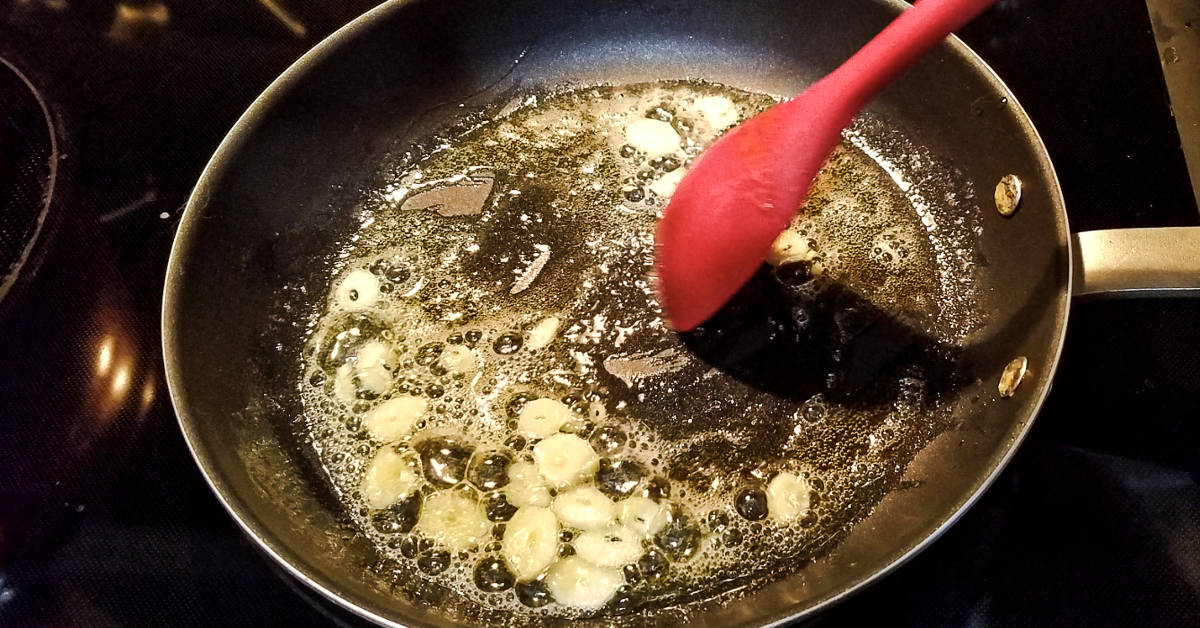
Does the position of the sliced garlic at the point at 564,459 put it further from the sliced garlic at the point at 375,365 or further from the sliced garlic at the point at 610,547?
the sliced garlic at the point at 375,365

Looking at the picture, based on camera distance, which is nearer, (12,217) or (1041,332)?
(1041,332)

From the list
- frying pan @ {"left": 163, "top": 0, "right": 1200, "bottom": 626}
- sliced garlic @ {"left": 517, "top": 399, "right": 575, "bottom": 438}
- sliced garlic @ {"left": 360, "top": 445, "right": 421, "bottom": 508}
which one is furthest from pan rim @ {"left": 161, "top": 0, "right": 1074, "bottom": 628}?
sliced garlic @ {"left": 517, "top": 399, "right": 575, "bottom": 438}

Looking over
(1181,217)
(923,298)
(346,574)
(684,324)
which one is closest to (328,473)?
(346,574)

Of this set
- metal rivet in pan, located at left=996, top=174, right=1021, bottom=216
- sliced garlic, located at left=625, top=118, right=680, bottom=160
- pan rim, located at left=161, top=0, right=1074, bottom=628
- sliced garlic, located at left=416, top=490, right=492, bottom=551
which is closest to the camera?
pan rim, located at left=161, top=0, right=1074, bottom=628

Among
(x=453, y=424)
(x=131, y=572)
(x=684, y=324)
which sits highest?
(x=684, y=324)

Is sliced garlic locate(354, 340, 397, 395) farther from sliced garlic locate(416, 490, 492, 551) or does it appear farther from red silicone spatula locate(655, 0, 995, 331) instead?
red silicone spatula locate(655, 0, 995, 331)

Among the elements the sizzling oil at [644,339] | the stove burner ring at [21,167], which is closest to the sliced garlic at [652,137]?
the sizzling oil at [644,339]

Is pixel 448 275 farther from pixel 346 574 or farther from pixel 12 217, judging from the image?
pixel 12 217
